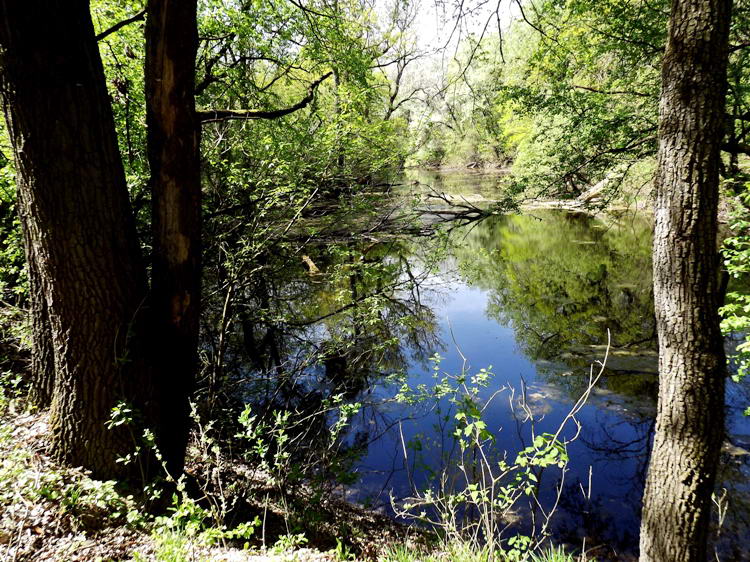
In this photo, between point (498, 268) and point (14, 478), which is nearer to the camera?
point (14, 478)

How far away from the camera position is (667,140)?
2.15 m

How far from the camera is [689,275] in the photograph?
211 cm

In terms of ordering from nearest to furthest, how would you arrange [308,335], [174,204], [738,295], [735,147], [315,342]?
[174,204] → [738,295] → [735,147] → [315,342] → [308,335]

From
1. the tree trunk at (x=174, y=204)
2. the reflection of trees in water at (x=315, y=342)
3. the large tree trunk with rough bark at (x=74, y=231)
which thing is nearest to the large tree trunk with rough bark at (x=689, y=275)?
the tree trunk at (x=174, y=204)

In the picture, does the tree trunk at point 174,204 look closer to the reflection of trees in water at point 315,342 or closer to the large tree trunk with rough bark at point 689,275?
the reflection of trees in water at point 315,342

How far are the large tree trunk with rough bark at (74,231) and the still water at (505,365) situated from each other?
2026 millimetres

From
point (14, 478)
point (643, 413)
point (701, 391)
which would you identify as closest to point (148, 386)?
point (14, 478)

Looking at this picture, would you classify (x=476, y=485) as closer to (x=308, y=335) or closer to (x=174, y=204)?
(x=174, y=204)

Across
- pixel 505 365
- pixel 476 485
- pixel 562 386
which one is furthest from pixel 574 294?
pixel 476 485

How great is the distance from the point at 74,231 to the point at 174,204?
654mm

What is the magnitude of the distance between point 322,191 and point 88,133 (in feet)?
11.5

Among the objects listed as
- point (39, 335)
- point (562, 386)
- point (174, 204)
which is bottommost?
point (562, 386)

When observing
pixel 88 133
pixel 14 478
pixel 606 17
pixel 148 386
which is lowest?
pixel 14 478

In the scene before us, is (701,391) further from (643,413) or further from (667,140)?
(643,413)
